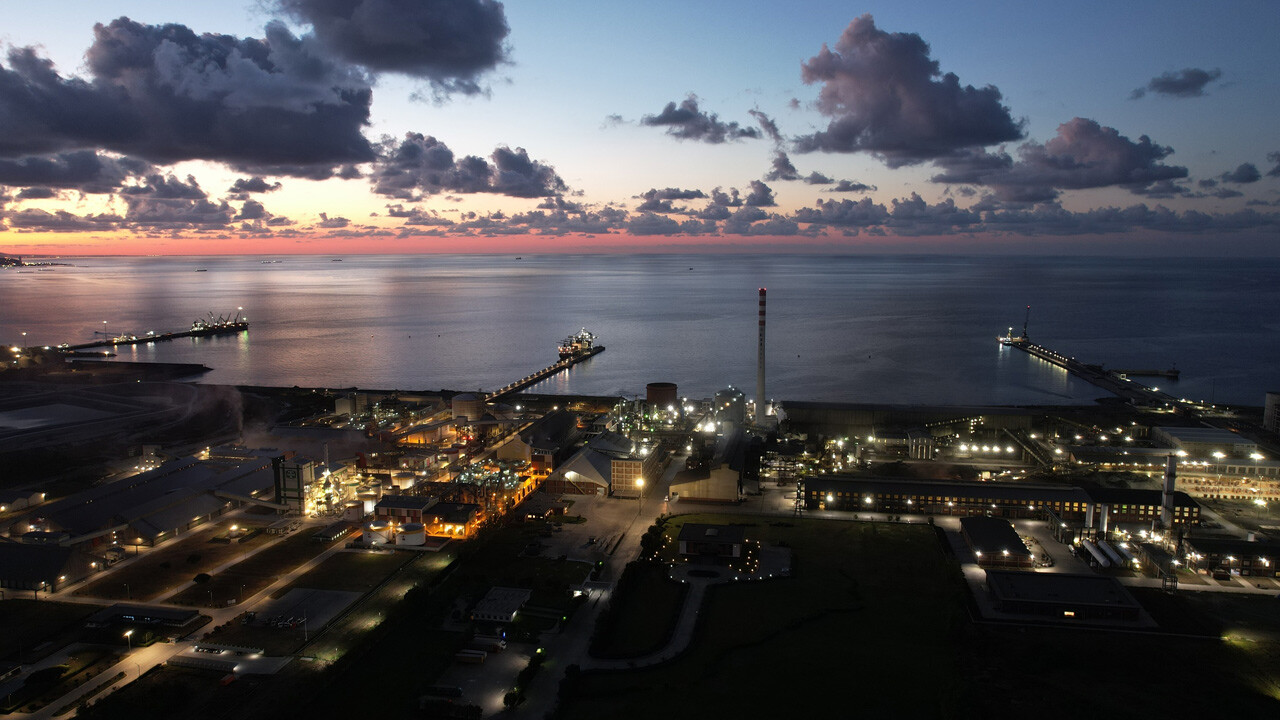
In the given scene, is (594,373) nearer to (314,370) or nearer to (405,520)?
(314,370)

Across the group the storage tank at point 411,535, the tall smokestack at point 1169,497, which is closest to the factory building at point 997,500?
the tall smokestack at point 1169,497

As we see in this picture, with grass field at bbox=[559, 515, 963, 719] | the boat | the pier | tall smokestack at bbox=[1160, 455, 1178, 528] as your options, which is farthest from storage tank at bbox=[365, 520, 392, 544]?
the pier

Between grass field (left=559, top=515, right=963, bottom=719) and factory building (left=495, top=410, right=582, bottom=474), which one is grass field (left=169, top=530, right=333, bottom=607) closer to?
factory building (left=495, top=410, right=582, bottom=474)

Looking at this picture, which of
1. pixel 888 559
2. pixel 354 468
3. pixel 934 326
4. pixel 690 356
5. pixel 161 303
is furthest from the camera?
pixel 161 303

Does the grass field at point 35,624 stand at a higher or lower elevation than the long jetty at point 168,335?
lower

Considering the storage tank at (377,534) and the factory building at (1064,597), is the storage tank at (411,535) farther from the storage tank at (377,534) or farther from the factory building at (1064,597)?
the factory building at (1064,597)

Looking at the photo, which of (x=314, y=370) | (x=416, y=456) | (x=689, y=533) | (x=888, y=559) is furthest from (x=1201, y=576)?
(x=314, y=370)

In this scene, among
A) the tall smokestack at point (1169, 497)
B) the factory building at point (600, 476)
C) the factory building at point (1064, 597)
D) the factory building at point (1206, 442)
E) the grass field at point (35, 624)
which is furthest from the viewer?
the factory building at point (1206, 442)
